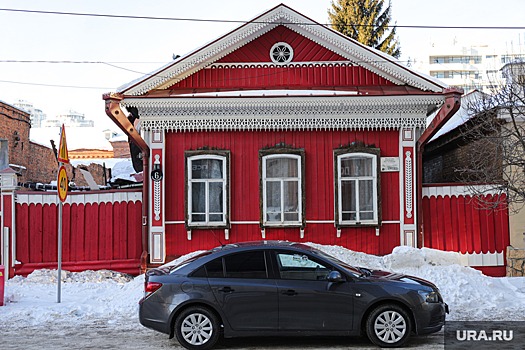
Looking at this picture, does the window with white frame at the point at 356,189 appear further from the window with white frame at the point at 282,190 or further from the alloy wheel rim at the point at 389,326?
the alloy wheel rim at the point at 389,326

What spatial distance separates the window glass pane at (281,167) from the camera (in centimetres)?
1549

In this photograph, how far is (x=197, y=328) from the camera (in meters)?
8.55

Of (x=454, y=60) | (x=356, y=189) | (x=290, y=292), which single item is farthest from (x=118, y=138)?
(x=454, y=60)

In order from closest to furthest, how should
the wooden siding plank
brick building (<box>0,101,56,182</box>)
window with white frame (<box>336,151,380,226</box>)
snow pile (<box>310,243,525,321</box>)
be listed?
snow pile (<box>310,243,525,321</box>) → the wooden siding plank → window with white frame (<box>336,151,380,226</box>) → brick building (<box>0,101,56,182</box>)

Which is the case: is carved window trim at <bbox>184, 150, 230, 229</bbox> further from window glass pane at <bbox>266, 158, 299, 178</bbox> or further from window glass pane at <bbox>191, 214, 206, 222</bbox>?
window glass pane at <bbox>266, 158, 299, 178</bbox>

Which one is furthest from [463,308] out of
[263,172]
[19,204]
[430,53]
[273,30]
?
[430,53]

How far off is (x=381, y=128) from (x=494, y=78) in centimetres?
322

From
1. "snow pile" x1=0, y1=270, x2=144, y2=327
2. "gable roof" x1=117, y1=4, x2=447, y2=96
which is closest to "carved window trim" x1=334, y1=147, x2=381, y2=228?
"gable roof" x1=117, y1=4, x2=447, y2=96

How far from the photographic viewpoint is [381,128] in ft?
50.2

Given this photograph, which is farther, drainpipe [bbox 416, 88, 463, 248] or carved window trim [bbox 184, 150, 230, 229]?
carved window trim [bbox 184, 150, 230, 229]

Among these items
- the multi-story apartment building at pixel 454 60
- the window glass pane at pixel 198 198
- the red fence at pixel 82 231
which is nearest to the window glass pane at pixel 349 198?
the window glass pane at pixel 198 198

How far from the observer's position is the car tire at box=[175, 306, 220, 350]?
8516 mm

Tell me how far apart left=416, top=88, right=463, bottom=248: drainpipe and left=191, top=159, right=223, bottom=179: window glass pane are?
4.85 meters

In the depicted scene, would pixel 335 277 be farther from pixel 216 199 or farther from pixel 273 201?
pixel 216 199
